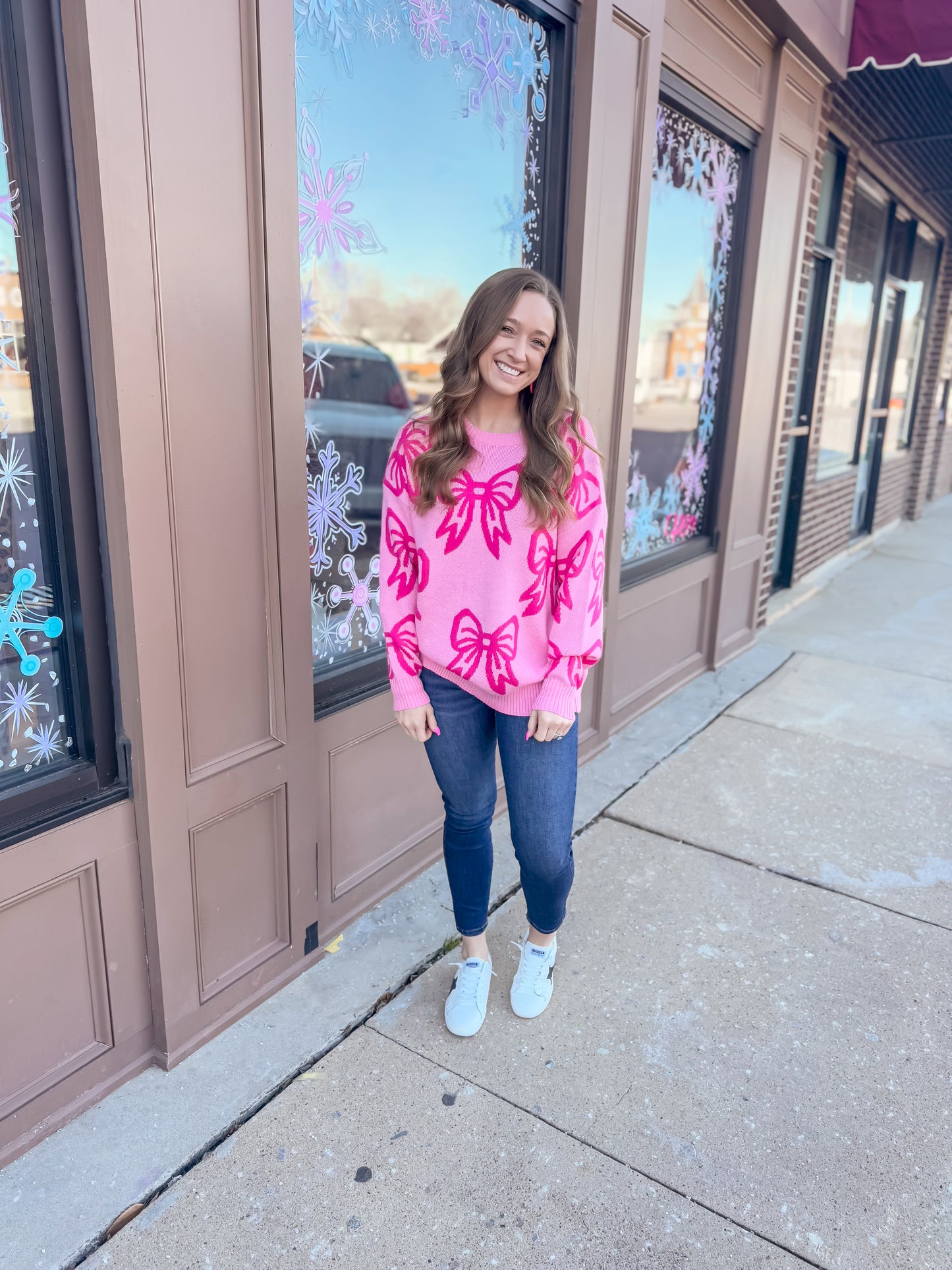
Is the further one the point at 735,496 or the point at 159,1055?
the point at 735,496

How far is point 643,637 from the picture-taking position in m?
4.30

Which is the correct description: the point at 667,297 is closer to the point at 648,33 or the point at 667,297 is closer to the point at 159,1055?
the point at 648,33

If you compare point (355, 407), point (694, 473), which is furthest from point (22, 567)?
point (694, 473)

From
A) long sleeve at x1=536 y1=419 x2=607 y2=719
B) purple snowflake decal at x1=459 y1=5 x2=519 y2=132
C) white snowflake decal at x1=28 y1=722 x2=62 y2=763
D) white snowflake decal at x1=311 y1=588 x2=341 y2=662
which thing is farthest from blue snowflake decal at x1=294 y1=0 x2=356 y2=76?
white snowflake decal at x1=28 y1=722 x2=62 y2=763

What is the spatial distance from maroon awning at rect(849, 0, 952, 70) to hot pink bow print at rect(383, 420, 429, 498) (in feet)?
14.0

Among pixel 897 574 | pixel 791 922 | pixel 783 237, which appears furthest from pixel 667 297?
pixel 897 574

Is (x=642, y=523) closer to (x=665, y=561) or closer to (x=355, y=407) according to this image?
(x=665, y=561)

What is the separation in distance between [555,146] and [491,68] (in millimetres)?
350

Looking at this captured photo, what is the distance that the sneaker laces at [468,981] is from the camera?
231 cm

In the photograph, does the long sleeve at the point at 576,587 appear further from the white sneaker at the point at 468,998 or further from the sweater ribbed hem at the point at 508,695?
the white sneaker at the point at 468,998

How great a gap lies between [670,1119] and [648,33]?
359 centimetres

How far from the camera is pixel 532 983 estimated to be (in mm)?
2354

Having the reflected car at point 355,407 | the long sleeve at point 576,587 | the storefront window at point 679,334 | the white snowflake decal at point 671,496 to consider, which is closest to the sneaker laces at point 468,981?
the long sleeve at point 576,587

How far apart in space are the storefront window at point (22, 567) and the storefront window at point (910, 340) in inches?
338
